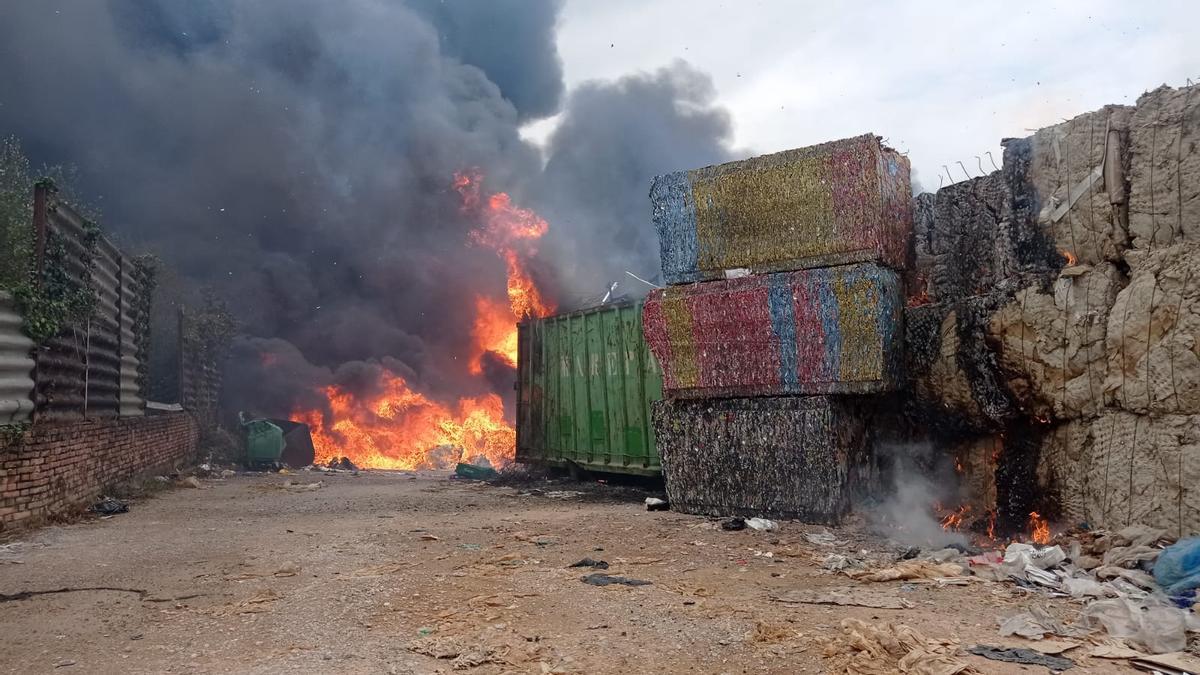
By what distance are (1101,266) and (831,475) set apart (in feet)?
8.38

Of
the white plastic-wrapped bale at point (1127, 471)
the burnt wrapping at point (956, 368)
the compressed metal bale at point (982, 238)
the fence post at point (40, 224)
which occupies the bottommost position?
the white plastic-wrapped bale at point (1127, 471)

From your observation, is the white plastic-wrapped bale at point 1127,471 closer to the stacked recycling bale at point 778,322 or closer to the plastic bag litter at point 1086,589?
the plastic bag litter at point 1086,589

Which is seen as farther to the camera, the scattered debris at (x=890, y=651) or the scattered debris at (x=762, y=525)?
the scattered debris at (x=762, y=525)

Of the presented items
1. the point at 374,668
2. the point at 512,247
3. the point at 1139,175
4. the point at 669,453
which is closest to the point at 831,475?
the point at 669,453

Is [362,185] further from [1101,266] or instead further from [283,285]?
[1101,266]

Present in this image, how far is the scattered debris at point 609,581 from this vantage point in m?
4.80

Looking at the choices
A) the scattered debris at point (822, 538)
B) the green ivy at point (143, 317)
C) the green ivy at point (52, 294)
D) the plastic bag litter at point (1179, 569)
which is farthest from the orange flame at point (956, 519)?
the green ivy at point (143, 317)

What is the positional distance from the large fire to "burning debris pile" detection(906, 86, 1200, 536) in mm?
13294

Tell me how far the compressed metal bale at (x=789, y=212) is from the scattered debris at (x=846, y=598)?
3.22m

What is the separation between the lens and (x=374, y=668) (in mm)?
3316

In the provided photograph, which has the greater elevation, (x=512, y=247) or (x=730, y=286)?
(x=512, y=247)

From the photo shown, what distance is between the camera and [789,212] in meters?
7.15

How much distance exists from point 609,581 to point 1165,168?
460 cm

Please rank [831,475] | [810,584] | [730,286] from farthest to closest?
[730,286] < [831,475] < [810,584]
